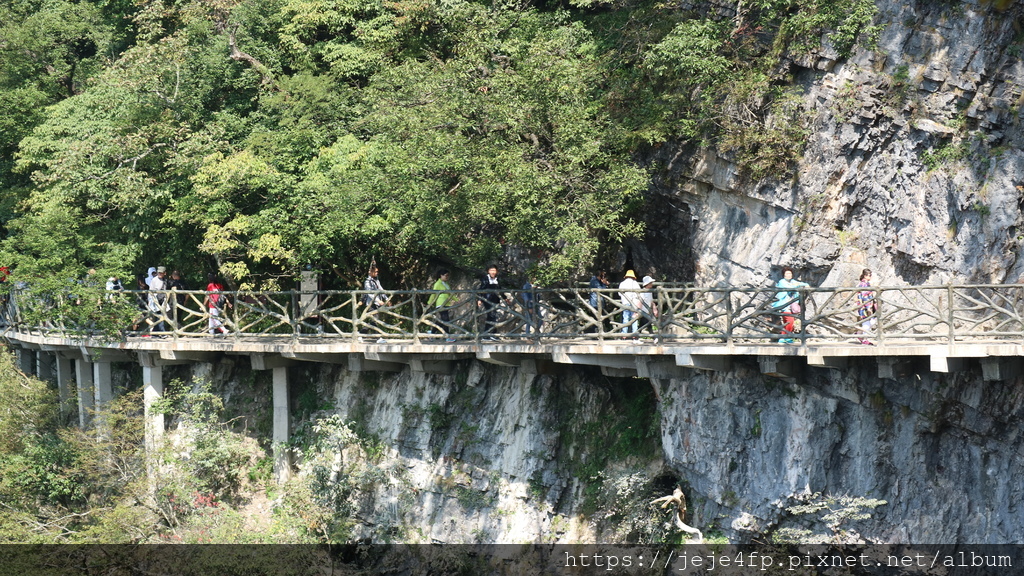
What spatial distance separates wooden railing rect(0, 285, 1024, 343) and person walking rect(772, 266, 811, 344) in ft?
0.20

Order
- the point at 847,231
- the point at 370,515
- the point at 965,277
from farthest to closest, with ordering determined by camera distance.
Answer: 1. the point at 370,515
2. the point at 847,231
3. the point at 965,277

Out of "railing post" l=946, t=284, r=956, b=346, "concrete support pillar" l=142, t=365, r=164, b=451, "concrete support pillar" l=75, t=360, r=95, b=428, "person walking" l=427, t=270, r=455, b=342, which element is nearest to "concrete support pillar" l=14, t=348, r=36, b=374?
"concrete support pillar" l=75, t=360, r=95, b=428

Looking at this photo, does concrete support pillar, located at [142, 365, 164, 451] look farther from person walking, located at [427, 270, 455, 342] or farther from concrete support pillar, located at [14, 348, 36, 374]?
concrete support pillar, located at [14, 348, 36, 374]

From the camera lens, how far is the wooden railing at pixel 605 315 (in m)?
16.3

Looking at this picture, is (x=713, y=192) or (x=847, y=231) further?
(x=713, y=192)

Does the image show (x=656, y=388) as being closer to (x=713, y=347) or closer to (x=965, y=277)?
(x=713, y=347)

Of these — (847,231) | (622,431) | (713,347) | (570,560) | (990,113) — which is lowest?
(570,560)

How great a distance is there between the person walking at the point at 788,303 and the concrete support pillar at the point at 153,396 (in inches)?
506

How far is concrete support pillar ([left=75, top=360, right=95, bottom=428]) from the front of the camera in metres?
26.0

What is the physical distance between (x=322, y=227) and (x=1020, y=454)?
1297 centimetres

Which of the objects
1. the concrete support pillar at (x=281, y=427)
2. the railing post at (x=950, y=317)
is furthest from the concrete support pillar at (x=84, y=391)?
the railing post at (x=950, y=317)

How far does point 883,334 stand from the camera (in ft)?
52.4

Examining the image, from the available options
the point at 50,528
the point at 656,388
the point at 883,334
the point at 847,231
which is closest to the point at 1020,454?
the point at 883,334

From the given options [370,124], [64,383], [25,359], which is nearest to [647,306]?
[370,124]
